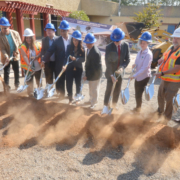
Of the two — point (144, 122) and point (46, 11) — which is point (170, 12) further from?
point (144, 122)

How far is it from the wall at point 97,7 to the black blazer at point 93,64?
22118mm

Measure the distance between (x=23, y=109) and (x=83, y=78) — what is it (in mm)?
1468

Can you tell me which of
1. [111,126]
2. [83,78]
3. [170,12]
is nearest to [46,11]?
[83,78]

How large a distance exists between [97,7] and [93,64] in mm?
22488

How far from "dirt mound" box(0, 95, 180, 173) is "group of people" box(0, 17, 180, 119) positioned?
0.61 meters

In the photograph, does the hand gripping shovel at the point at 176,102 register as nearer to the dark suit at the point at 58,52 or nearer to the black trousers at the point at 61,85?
the dark suit at the point at 58,52

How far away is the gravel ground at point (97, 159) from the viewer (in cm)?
244

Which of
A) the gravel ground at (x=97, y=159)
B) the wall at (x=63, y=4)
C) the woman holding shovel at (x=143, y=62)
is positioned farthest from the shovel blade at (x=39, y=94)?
the wall at (x=63, y=4)

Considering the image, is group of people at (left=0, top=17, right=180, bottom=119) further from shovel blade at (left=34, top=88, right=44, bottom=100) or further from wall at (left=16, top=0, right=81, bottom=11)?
wall at (left=16, top=0, right=81, bottom=11)

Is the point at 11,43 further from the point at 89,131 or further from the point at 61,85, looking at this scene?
the point at 89,131

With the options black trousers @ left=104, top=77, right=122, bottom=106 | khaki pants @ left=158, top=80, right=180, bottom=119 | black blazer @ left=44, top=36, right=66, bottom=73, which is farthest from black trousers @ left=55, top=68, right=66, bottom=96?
khaki pants @ left=158, top=80, right=180, bottom=119

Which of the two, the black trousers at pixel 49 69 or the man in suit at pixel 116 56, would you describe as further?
the black trousers at pixel 49 69

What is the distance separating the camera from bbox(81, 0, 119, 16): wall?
2336 centimetres

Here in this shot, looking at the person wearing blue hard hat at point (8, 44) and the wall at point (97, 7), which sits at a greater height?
the wall at point (97, 7)
